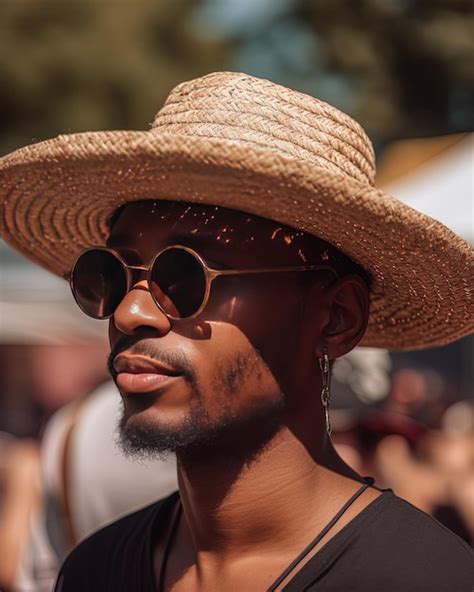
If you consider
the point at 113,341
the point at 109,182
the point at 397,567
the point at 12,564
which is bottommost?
the point at 12,564

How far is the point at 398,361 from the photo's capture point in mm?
6262

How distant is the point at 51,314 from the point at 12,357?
304cm

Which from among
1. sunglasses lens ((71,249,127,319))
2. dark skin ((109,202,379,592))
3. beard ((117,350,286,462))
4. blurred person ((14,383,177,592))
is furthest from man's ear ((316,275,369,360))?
blurred person ((14,383,177,592))

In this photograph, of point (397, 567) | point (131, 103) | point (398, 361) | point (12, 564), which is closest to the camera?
point (397, 567)

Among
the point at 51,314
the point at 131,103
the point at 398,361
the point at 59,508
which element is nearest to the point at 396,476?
the point at 398,361

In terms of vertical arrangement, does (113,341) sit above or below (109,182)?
below

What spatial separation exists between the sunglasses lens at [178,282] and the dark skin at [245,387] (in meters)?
0.03

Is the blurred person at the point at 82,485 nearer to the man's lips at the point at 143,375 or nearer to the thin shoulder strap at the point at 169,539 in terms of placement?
the thin shoulder strap at the point at 169,539

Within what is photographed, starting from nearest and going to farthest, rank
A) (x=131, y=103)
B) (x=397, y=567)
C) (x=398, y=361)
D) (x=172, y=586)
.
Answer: (x=397, y=567) < (x=172, y=586) < (x=398, y=361) < (x=131, y=103)

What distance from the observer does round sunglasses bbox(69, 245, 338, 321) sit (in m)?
2.27

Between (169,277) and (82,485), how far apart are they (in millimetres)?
1983

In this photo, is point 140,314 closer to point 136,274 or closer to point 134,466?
point 136,274

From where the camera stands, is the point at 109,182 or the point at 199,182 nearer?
the point at 199,182

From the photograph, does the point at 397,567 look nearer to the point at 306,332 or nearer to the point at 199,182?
the point at 306,332
